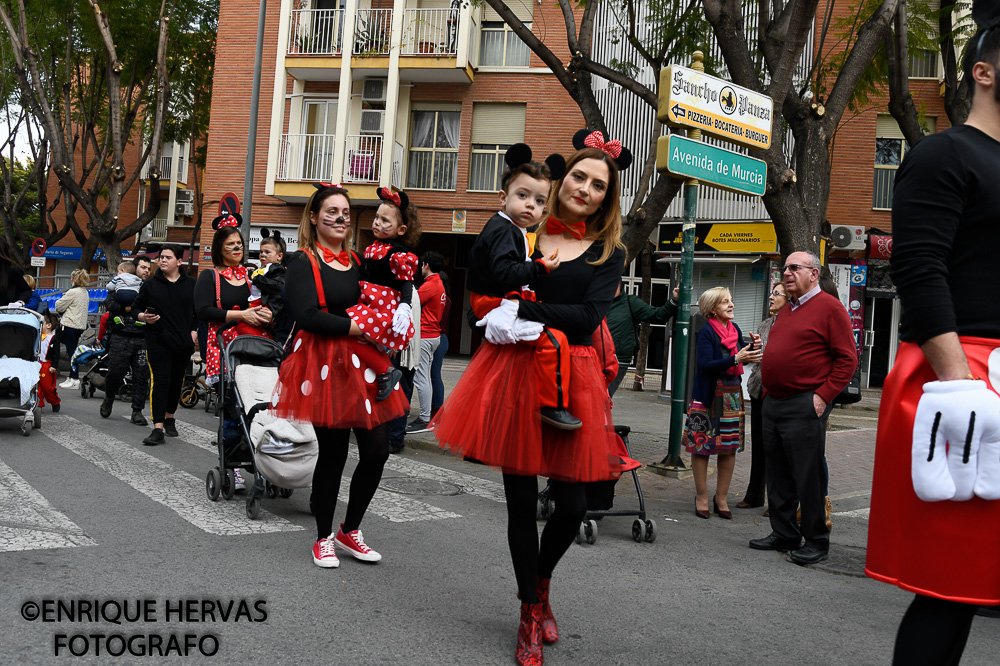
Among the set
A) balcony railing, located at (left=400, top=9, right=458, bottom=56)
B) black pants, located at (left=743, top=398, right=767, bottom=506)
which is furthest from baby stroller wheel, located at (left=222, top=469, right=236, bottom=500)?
balcony railing, located at (left=400, top=9, right=458, bottom=56)

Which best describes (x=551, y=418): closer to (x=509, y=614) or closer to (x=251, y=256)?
(x=509, y=614)

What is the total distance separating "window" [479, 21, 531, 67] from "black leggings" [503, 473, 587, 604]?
21183 mm

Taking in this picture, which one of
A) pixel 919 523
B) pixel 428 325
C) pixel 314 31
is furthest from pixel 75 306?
pixel 919 523

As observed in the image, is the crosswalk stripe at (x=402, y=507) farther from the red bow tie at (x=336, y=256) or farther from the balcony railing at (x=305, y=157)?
the balcony railing at (x=305, y=157)

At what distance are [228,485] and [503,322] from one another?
3418 millimetres

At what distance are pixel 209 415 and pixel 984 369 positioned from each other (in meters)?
10.3

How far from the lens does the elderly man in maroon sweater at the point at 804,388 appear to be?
Result: 17.5ft

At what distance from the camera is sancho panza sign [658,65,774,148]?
7320 mm

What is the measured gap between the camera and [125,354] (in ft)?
32.6

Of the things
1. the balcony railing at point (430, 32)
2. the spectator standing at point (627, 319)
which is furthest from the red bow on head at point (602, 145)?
the balcony railing at point (430, 32)

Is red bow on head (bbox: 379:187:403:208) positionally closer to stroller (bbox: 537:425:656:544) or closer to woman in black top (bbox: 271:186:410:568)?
woman in black top (bbox: 271:186:410:568)

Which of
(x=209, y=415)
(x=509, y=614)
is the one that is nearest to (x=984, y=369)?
(x=509, y=614)

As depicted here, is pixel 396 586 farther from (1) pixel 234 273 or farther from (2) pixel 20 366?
(2) pixel 20 366

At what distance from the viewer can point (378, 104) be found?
23641mm
